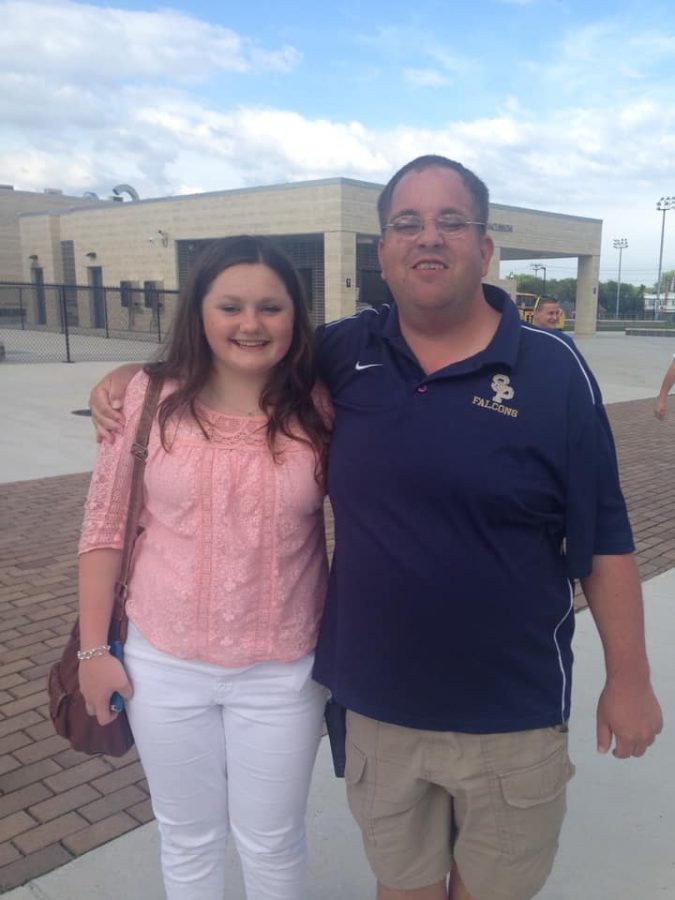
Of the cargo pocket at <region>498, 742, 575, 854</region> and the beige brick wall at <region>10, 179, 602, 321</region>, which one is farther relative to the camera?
the beige brick wall at <region>10, 179, 602, 321</region>

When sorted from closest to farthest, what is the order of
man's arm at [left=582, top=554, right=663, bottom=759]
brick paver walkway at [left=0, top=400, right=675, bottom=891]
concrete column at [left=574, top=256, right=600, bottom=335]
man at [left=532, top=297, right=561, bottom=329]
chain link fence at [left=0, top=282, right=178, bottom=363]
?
man's arm at [left=582, top=554, right=663, bottom=759] < brick paver walkway at [left=0, top=400, right=675, bottom=891] < man at [left=532, top=297, right=561, bottom=329] < chain link fence at [left=0, top=282, right=178, bottom=363] < concrete column at [left=574, top=256, right=600, bottom=335]

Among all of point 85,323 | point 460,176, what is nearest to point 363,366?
point 460,176

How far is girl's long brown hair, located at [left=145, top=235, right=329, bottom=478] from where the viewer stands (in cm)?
184

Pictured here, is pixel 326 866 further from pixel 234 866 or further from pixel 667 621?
pixel 667 621

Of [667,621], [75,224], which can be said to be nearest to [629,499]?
[667,621]

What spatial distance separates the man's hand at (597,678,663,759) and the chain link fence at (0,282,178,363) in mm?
18334

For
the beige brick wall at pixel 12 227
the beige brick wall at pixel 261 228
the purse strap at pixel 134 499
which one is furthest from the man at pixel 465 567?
the beige brick wall at pixel 12 227

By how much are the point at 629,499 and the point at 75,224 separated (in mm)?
31550

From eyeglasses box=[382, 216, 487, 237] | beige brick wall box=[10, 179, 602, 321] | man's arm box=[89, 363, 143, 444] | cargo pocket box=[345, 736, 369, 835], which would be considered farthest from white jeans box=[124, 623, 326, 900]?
beige brick wall box=[10, 179, 602, 321]

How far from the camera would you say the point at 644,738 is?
1.79 meters

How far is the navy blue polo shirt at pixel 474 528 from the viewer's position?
162cm

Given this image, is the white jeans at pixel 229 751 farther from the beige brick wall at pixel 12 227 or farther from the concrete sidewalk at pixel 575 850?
the beige brick wall at pixel 12 227

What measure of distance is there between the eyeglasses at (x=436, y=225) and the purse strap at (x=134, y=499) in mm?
659

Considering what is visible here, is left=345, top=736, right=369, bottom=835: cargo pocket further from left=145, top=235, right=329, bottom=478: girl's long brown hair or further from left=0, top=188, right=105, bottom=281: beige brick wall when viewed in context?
left=0, top=188, right=105, bottom=281: beige brick wall
